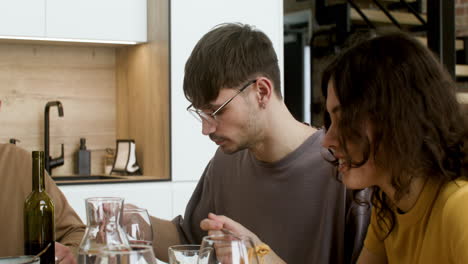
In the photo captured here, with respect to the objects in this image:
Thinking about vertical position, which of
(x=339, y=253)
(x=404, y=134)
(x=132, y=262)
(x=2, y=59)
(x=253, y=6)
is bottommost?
(x=339, y=253)

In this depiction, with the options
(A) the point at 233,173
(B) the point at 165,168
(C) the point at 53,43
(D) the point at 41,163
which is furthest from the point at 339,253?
(C) the point at 53,43

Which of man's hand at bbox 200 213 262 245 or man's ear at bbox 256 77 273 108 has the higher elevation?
man's ear at bbox 256 77 273 108

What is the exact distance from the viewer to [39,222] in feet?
4.77

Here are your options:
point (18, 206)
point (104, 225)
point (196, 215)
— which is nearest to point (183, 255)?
point (104, 225)

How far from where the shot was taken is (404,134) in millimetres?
1251

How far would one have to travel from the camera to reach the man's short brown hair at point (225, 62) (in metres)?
1.80

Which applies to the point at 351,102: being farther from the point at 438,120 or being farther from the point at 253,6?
the point at 253,6

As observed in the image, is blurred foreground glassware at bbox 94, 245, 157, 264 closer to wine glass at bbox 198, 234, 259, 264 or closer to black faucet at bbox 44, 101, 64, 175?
wine glass at bbox 198, 234, 259, 264

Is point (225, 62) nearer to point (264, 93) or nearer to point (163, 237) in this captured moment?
point (264, 93)

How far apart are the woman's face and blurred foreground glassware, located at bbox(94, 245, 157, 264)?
680mm

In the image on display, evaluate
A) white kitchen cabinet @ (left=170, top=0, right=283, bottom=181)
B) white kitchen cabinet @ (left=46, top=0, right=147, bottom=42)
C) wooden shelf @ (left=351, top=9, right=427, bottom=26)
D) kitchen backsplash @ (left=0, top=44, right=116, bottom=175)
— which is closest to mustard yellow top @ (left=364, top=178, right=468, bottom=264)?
white kitchen cabinet @ (left=170, top=0, right=283, bottom=181)

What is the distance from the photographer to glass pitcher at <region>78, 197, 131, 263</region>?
1010 mm

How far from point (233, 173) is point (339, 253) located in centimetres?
44

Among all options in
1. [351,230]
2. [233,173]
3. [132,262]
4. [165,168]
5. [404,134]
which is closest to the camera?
[132,262]
